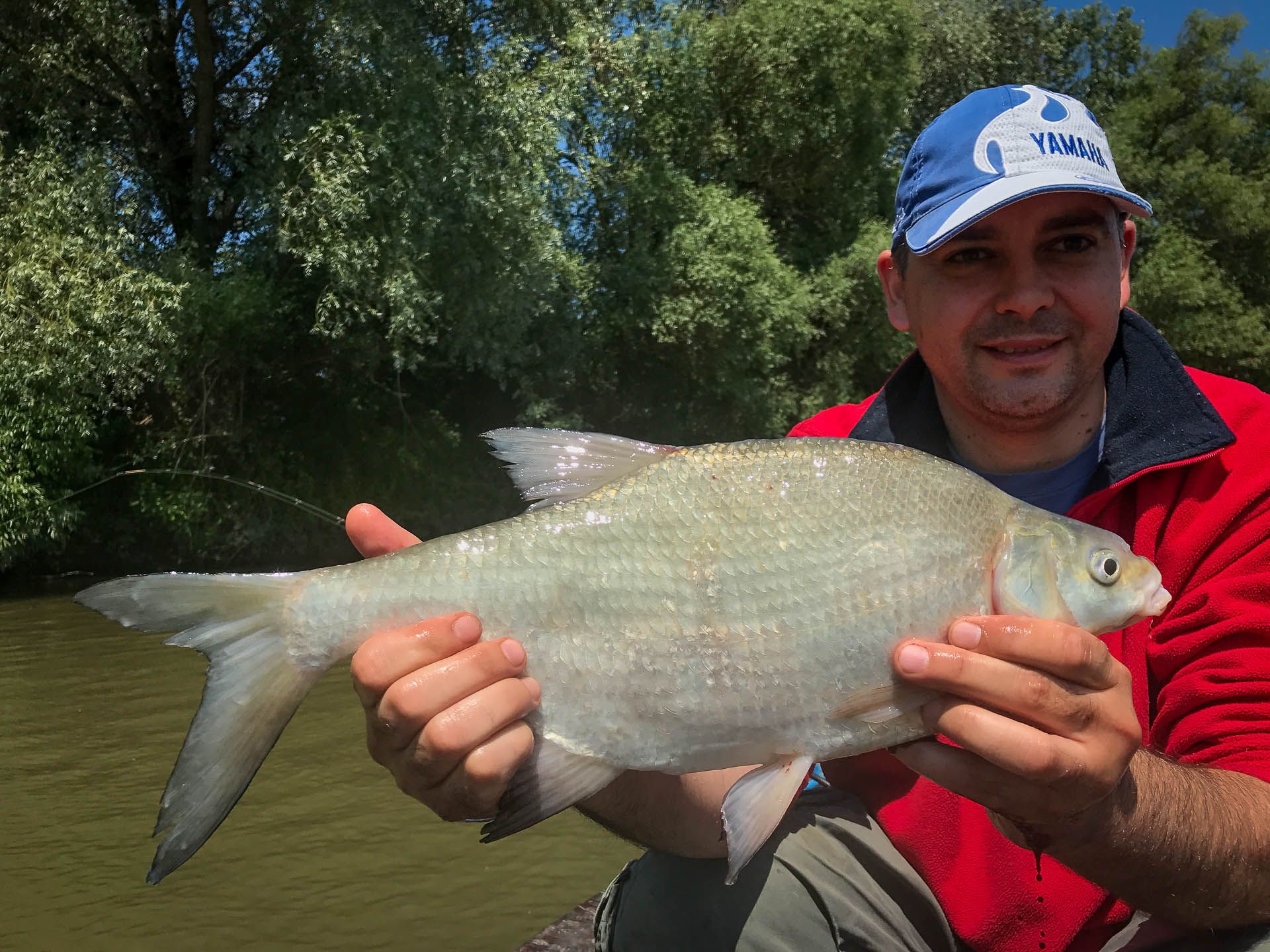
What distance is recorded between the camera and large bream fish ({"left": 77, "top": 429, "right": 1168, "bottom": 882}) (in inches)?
60.0

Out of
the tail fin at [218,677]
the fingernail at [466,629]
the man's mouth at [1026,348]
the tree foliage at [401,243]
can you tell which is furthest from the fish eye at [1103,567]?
the tree foliage at [401,243]

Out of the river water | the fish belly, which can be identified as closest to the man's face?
the fish belly

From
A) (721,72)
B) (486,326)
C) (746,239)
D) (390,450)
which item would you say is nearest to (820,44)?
(721,72)

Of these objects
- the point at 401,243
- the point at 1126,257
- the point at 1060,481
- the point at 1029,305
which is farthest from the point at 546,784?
the point at 401,243

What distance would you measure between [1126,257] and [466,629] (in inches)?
70.6

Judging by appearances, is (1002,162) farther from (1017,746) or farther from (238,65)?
(238,65)

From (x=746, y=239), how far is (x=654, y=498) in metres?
14.8

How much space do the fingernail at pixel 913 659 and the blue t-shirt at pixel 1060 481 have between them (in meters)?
0.84

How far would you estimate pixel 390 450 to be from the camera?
15359 millimetres

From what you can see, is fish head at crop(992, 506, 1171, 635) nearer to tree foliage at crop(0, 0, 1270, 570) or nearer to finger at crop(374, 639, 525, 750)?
finger at crop(374, 639, 525, 750)

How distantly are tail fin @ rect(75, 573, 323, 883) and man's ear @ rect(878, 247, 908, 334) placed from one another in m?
1.67

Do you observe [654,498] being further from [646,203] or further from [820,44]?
[820,44]

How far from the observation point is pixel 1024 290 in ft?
7.15

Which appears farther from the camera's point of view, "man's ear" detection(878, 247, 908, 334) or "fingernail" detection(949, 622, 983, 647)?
"man's ear" detection(878, 247, 908, 334)
